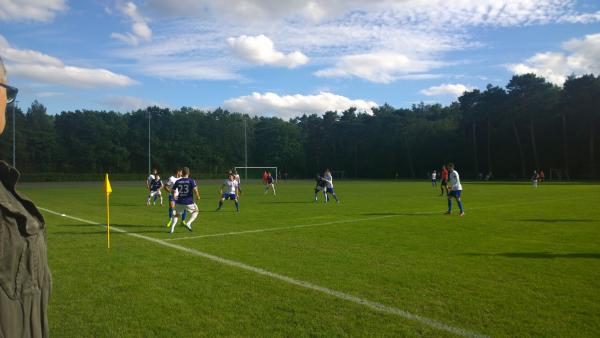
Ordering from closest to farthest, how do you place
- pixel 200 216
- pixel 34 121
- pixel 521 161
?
pixel 200 216, pixel 521 161, pixel 34 121

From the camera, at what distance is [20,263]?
4.45 feet

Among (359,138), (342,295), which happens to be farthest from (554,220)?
(359,138)

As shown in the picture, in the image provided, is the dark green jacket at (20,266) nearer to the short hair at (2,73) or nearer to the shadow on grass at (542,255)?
the short hair at (2,73)

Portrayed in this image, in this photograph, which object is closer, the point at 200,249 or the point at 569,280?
the point at 569,280

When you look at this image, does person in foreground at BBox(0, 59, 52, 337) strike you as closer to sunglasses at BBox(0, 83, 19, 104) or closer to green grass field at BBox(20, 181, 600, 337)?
sunglasses at BBox(0, 83, 19, 104)

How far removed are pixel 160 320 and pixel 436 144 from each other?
89.9 m

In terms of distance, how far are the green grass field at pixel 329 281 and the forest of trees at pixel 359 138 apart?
65.8 m

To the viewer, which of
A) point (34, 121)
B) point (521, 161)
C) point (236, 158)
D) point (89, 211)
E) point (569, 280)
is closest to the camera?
point (569, 280)

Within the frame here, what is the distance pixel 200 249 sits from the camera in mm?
10047

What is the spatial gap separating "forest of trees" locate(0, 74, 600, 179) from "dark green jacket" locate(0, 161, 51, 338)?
7697 centimetres

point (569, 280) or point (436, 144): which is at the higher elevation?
point (436, 144)

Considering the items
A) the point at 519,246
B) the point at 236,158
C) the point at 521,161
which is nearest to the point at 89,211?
the point at 519,246

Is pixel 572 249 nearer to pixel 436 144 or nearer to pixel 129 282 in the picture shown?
pixel 129 282

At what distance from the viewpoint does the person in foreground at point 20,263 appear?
4.30ft
